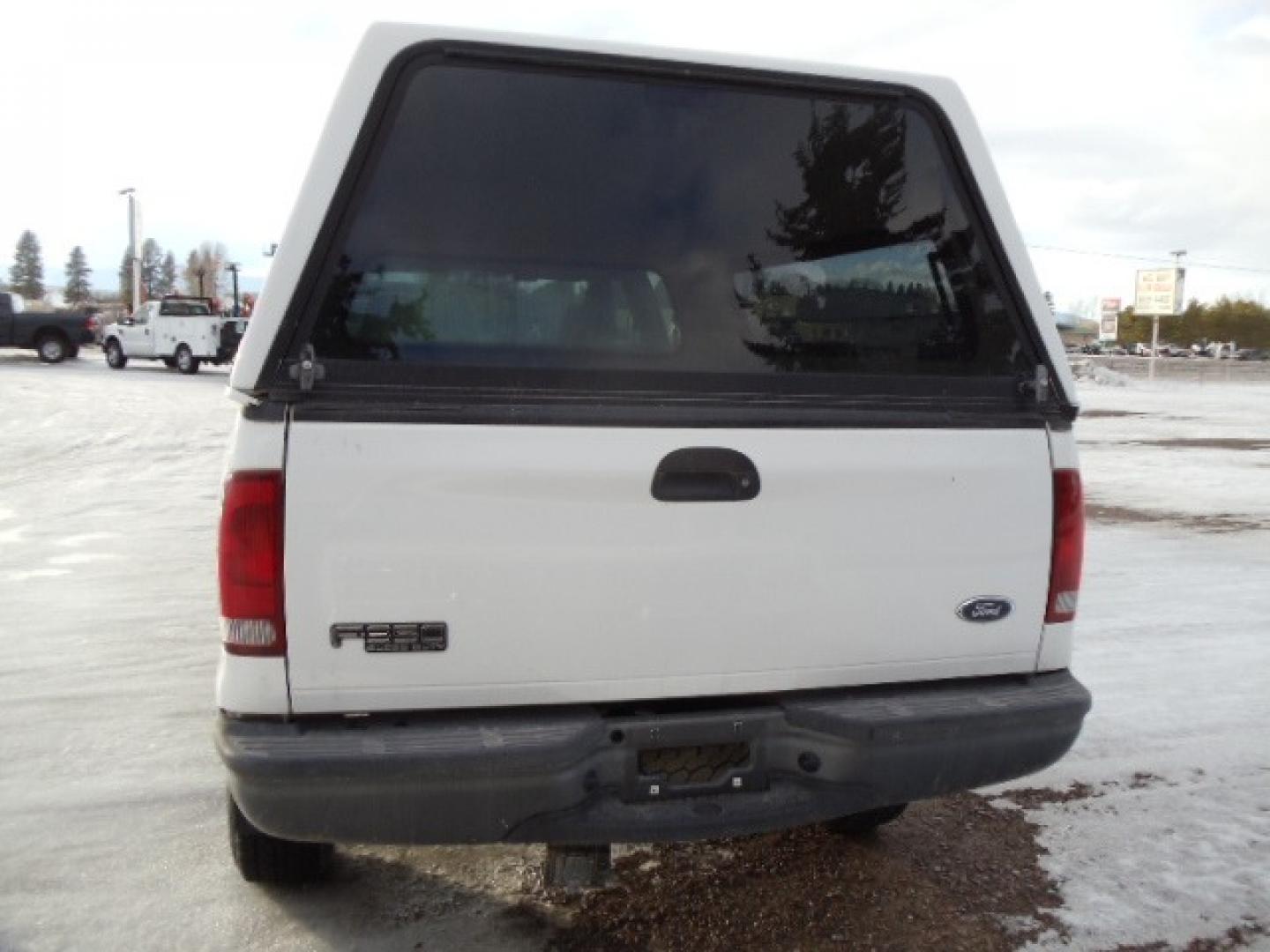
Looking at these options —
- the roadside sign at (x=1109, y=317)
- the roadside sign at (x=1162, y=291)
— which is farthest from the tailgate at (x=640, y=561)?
the roadside sign at (x=1109, y=317)

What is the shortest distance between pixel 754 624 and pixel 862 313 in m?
0.86

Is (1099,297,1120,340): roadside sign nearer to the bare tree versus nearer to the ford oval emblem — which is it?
the bare tree

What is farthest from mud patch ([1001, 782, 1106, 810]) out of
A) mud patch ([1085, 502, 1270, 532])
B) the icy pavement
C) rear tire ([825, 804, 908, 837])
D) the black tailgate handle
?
mud patch ([1085, 502, 1270, 532])

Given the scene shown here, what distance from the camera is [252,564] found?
230cm

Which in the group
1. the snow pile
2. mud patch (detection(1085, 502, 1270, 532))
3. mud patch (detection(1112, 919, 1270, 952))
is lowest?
mud patch (detection(1112, 919, 1270, 952))

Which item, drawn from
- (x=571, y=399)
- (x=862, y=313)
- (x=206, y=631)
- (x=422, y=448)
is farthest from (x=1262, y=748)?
(x=206, y=631)

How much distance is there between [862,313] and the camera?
277cm

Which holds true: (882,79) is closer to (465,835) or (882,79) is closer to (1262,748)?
(465,835)

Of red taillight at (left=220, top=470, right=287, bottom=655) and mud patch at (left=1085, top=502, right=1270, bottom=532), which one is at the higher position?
red taillight at (left=220, top=470, right=287, bottom=655)

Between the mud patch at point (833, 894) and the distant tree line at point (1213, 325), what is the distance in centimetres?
12203

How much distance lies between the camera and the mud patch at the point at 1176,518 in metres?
9.69

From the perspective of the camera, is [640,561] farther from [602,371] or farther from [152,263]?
[152,263]

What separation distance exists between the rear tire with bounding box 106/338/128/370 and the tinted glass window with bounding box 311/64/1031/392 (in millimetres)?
30083

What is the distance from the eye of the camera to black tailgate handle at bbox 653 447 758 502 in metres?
2.47
